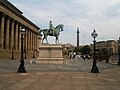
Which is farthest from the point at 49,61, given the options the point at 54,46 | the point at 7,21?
the point at 7,21

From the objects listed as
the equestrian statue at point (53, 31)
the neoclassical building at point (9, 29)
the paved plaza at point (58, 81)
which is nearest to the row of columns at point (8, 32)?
the neoclassical building at point (9, 29)

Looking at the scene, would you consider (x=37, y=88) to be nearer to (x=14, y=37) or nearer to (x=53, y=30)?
(x=53, y=30)

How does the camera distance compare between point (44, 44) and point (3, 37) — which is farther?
point (3, 37)

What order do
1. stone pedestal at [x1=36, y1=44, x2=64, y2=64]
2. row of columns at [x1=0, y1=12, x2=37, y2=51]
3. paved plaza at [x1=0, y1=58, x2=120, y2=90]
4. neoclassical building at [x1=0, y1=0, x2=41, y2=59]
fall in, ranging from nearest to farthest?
paved plaza at [x1=0, y1=58, x2=120, y2=90] → stone pedestal at [x1=36, y1=44, x2=64, y2=64] → neoclassical building at [x1=0, y1=0, x2=41, y2=59] → row of columns at [x1=0, y1=12, x2=37, y2=51]

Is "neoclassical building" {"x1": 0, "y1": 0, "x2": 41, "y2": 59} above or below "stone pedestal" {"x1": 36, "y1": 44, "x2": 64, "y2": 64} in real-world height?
above

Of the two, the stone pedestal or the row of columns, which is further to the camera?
the row of columns

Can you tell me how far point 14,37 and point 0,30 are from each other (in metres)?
20.1

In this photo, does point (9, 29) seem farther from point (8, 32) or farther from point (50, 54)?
point (50, 54)

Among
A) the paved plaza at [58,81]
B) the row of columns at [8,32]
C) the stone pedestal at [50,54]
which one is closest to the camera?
the paved plaza at [58,81]

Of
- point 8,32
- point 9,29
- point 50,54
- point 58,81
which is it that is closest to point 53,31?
point 50,54

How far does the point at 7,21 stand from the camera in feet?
338

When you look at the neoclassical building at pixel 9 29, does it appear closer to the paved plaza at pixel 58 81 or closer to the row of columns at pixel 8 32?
the row of columns at pixel 8 32

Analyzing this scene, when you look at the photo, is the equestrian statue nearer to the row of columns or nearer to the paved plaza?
the paved plaza

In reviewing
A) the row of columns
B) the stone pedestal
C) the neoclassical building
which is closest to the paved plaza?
the stone pedestal
